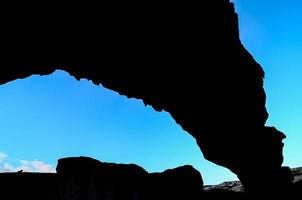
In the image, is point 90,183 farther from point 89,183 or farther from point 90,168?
point 90,168

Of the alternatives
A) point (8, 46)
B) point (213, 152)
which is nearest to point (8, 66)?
point (8, 46)

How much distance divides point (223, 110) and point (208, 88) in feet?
3.54

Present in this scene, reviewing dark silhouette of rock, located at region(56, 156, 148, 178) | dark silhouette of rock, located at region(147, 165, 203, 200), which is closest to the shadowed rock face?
dark silhouette of rock, located at region(147, 165, 203, 200)

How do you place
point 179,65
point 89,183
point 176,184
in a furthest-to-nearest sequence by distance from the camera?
point 179,65 → point 176,184 → point 89,183

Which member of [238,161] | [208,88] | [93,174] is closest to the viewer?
[93,174]

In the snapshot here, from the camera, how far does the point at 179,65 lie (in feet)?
27.0

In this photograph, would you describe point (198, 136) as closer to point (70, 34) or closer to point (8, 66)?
point (70, 34)

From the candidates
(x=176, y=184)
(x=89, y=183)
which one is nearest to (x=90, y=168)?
(x=89, y=183)

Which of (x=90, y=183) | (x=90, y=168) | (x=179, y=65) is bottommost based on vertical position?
(x=90, y=183)

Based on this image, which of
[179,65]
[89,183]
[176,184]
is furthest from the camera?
[179,65]

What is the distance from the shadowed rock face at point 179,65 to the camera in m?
6.94

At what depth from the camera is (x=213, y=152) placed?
10531mm

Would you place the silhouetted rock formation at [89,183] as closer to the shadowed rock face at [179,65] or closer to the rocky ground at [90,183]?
the rocky ground at [90,183]

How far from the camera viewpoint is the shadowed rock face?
22.8 ft
